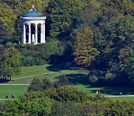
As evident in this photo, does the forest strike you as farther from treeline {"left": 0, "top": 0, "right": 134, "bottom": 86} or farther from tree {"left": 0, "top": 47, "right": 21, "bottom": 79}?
tree {"left": 0, "top": 47, "right": 21, "bottom": 79}

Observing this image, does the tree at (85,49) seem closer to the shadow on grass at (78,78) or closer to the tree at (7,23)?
the shadow on grass at (78,78)

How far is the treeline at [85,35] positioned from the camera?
3040 inches

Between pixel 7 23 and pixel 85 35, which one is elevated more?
pixel 7 23

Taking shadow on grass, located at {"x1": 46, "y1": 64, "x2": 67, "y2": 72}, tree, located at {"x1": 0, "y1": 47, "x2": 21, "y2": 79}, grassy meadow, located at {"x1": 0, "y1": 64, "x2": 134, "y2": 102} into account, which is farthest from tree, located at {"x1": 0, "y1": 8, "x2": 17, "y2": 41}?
tree, located at {"x1": 0, "y1": 47, "x2": 21, "y2": 79}

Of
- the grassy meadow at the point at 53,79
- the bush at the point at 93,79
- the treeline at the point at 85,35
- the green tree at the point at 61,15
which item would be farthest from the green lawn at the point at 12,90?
the green tree at the point at 61,15

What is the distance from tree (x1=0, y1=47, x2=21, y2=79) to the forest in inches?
3.9

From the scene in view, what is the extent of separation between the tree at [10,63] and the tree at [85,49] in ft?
21.7

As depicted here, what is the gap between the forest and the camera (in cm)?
5544

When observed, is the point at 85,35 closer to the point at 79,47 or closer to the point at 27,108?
the point at 79,47

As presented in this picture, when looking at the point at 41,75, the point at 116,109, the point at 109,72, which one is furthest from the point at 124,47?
the point at 116,109

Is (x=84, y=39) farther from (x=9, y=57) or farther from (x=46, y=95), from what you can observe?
(x=46, y=95)

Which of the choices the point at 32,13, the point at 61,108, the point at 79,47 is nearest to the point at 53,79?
the point at 79,47

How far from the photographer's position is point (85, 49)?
270 ft

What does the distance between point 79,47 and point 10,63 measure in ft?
26.7
